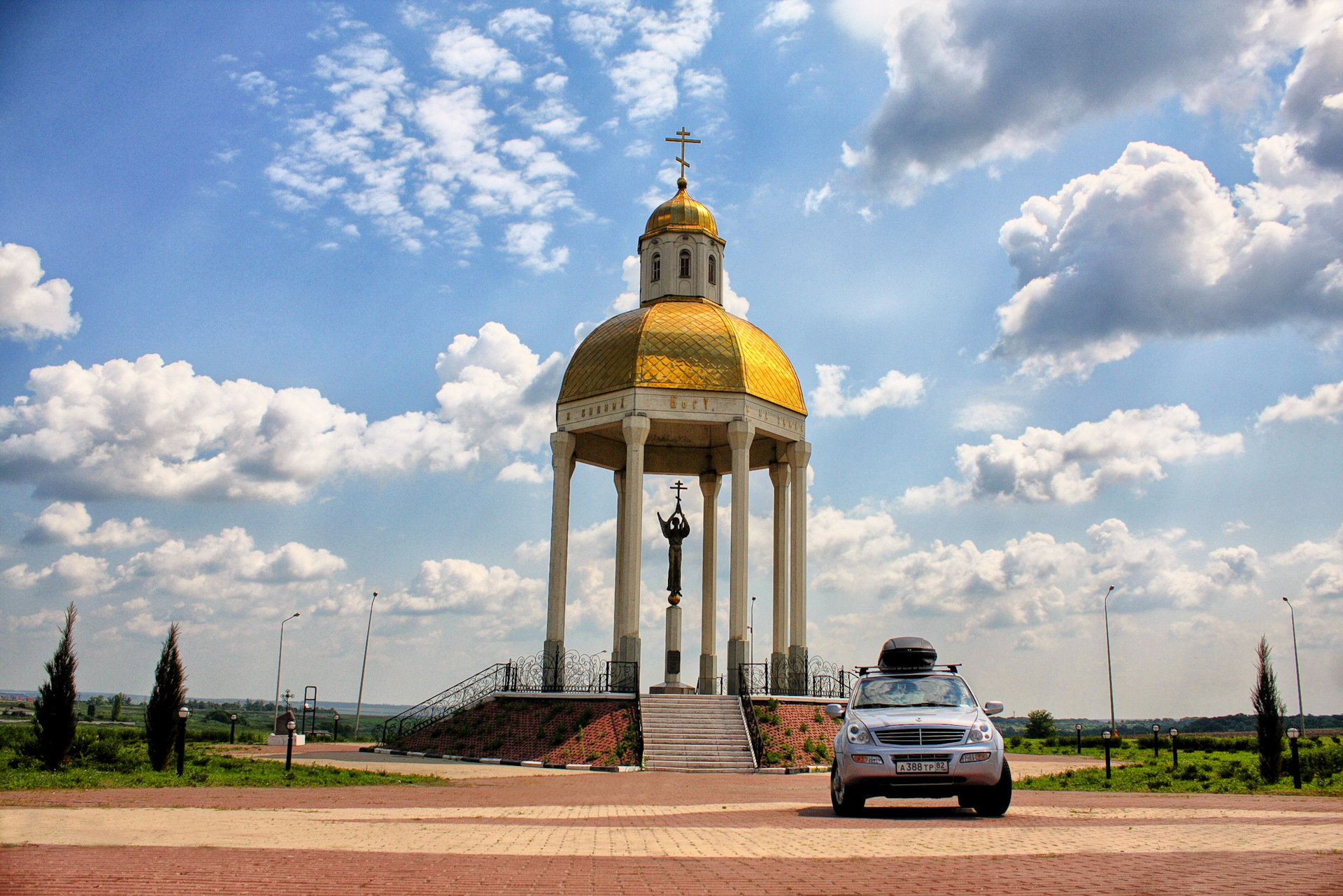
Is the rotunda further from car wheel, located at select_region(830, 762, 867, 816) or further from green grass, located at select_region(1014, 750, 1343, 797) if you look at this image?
car wheel, located at select_region(830, 762, 867, 816)

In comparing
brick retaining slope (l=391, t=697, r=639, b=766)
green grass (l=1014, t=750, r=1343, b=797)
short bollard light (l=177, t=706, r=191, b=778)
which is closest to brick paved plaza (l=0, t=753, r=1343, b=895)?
green grass (l=1014, t=750, r=1343, b=797)

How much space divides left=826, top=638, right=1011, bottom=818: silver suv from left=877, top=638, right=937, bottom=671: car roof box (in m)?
4.33

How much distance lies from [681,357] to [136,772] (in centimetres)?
1969

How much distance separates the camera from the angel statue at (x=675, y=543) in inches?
1458

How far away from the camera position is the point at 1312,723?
99750 mm

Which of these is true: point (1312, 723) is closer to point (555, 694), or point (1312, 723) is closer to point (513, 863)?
point (555, 694)

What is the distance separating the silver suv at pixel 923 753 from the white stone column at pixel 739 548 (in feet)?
59.7

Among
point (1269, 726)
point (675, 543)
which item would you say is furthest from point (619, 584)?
point (1269, 726)

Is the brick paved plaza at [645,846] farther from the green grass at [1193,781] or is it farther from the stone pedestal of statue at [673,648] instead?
the stone pedestal of statue at [673,648]

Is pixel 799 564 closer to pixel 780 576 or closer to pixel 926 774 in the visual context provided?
pixel 780 576

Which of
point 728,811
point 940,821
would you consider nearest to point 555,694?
point 728,811

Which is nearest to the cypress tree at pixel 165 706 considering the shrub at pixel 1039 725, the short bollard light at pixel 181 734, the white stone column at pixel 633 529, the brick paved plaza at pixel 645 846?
the short bollard light at pixel 181 734

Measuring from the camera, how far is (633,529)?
33188 millimetres

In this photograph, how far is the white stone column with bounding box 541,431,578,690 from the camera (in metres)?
33.2
